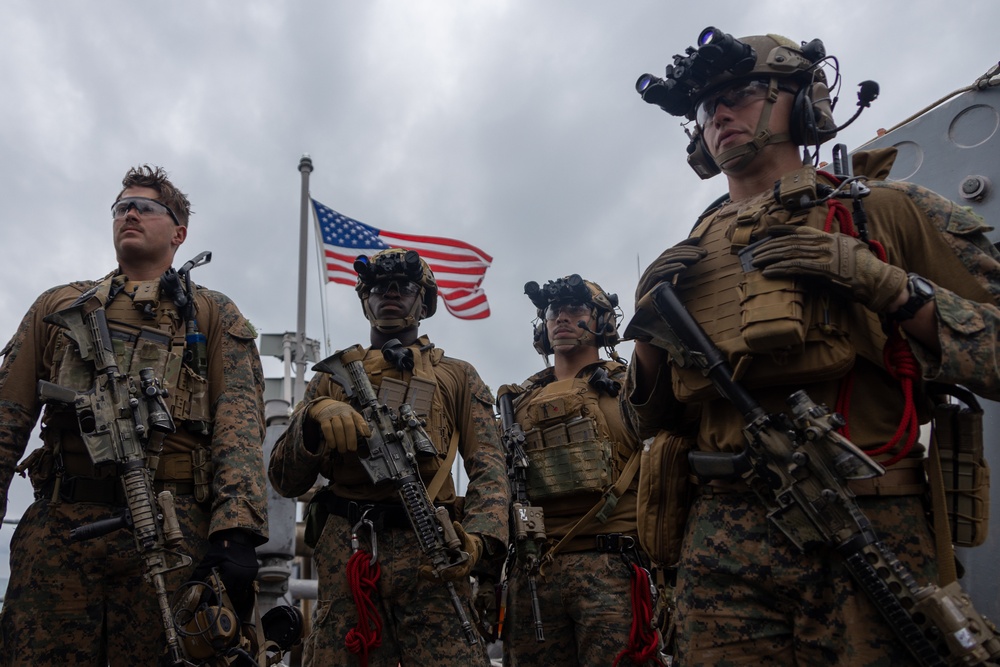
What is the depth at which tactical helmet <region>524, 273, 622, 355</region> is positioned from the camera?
5.60 metres

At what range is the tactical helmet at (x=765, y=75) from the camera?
8.54ft

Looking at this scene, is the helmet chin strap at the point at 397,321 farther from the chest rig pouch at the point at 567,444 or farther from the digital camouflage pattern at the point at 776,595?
the digital camouflage pattern at the point at 776,595

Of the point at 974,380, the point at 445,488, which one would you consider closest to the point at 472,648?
the point at 445,488

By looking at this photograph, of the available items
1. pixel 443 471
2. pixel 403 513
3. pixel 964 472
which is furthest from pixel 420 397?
pixel 964 472

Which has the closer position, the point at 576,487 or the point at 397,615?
the point at 397,615

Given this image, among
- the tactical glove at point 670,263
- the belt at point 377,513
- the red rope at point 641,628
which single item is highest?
the tactical glove at point 670,263

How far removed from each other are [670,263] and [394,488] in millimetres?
2002

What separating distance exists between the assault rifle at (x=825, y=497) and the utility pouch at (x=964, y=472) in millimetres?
228

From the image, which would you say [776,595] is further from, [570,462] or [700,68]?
[570,462]

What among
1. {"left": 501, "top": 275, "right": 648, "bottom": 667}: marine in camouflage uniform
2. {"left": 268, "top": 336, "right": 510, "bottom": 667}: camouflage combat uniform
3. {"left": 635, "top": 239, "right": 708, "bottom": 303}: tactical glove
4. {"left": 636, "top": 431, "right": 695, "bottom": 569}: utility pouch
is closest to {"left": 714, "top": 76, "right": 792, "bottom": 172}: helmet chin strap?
{"left": 635, "top": 239, "right": 708, "bottom": 303}: tactical glove

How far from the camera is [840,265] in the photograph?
7.13 ft

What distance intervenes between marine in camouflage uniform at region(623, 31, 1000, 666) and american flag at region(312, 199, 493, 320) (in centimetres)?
900

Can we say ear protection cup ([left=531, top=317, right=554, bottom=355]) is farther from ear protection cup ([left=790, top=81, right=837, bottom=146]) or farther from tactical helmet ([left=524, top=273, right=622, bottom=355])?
ear protection cup ([left=790, top=81, right=837, bottom=146])

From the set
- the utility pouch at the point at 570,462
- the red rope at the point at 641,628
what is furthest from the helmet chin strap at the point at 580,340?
the red rope at the point at 641,628
